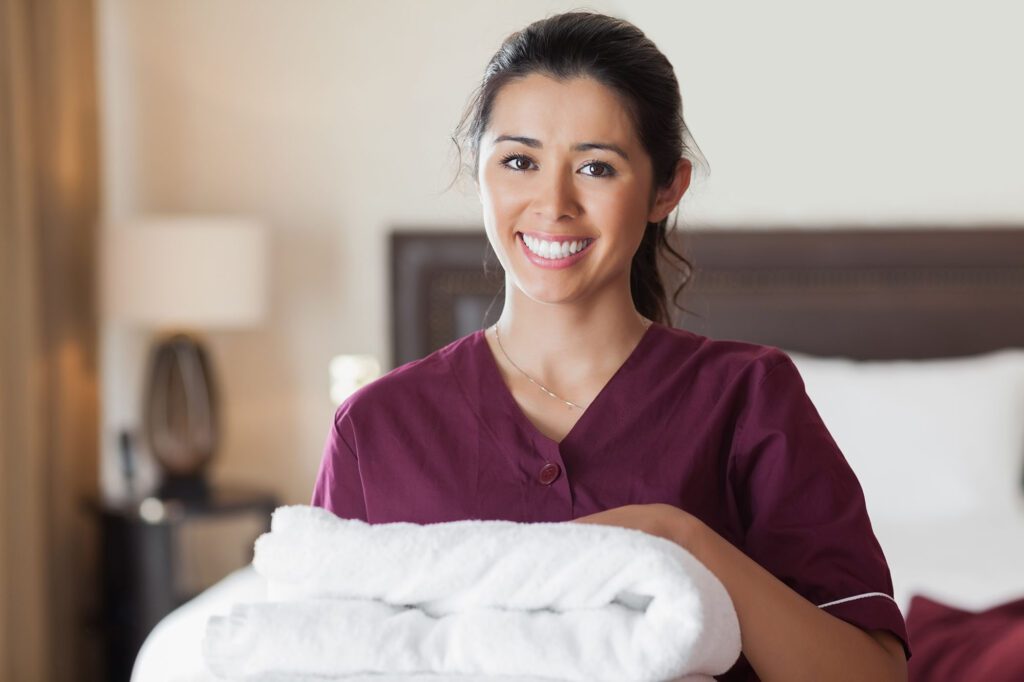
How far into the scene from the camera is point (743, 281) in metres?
3.85

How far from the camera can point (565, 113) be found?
1.19m

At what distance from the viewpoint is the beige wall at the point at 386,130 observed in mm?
3918

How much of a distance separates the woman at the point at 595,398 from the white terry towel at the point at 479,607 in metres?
0.27

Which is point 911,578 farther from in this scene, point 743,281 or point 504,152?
point 504,152

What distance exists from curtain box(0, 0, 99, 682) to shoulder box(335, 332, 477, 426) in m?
2.45

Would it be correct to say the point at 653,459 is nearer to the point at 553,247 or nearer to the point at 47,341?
the point at 553,247

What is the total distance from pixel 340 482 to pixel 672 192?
0.44m

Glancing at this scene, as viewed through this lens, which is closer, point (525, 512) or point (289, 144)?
point (525, 512)

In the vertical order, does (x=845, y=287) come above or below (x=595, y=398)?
below

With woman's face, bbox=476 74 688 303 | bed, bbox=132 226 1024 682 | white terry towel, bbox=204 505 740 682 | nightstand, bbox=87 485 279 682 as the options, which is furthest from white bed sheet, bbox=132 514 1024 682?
white terry towel, bbox=204 505 740 682

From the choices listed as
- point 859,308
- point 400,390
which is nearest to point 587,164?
point 400,390

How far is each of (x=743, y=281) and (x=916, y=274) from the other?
1.62ft

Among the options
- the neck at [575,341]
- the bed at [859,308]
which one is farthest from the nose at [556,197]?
the bed at [859,308]

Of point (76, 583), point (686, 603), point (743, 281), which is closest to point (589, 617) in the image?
point (686, 603)
